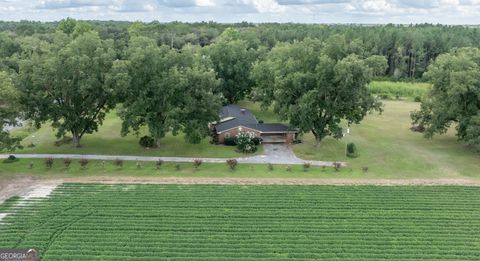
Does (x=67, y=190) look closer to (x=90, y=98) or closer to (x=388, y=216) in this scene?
(x=90, y=98)

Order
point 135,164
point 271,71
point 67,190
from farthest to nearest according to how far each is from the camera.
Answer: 1. point 271,71
2. point 135,164
3. point 67,190

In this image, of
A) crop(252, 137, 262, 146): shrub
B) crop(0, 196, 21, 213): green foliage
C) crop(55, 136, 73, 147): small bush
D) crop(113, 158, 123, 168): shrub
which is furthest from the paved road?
crop(0, 196, 21, 213): green foliage

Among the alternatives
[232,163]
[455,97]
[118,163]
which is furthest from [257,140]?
[455,97]

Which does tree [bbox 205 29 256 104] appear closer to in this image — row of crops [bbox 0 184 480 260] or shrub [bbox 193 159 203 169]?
shrub [bbox 193 159 203 169]

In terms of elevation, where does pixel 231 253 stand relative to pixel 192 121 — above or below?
below

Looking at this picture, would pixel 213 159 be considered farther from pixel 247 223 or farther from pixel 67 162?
pixel 247 223

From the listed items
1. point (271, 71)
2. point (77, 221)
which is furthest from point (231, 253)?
point (271, 71)

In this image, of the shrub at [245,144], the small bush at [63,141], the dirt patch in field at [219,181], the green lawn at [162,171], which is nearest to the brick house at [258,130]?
the shrub at [245,144]
